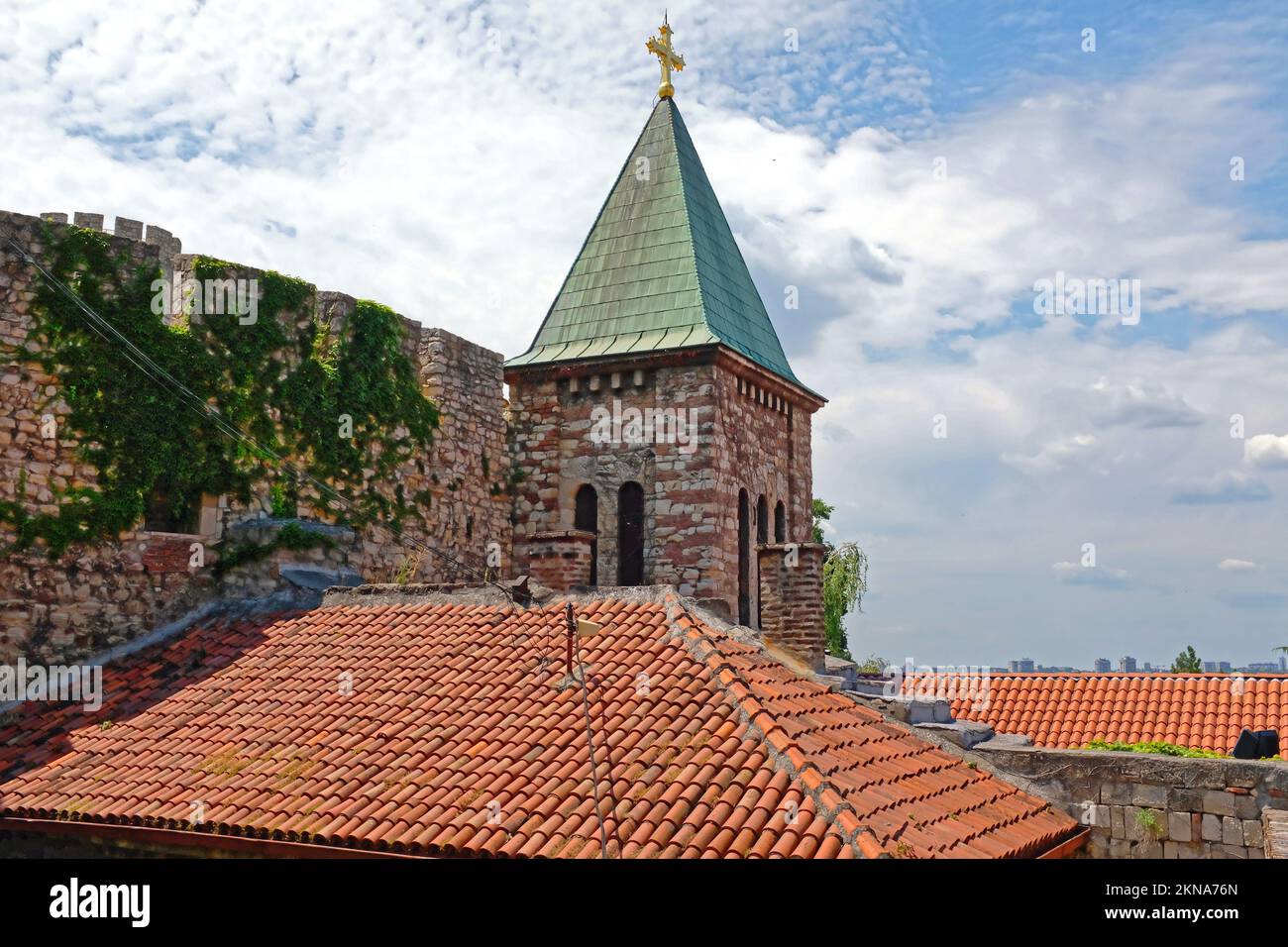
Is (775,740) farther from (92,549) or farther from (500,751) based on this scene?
(92,549)

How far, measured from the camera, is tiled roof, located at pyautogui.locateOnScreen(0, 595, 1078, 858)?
26.2 ft

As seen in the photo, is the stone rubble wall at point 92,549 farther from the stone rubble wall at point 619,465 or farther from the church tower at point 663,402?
the church tower at point 663,402

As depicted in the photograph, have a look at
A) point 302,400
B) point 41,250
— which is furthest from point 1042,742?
point 41,250

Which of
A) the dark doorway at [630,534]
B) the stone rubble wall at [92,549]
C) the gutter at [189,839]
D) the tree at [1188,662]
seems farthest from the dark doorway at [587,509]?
the tree at [1188,662]

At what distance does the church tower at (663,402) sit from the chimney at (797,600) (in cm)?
315

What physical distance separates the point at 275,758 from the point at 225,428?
5.62 metres

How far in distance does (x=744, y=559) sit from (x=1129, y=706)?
7.18m

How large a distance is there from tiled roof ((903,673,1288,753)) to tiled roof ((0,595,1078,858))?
791cm

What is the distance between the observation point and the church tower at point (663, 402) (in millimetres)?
17344

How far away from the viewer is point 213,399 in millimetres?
14109

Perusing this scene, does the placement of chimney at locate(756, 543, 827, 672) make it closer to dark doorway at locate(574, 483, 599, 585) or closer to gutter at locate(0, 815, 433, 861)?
dark doorway at locate(574, 483, 599, 585)

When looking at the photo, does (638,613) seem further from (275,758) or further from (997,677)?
(997,677)

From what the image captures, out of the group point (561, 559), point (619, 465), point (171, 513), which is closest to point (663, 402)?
point (619, 465)

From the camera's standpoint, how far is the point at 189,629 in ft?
43.4
